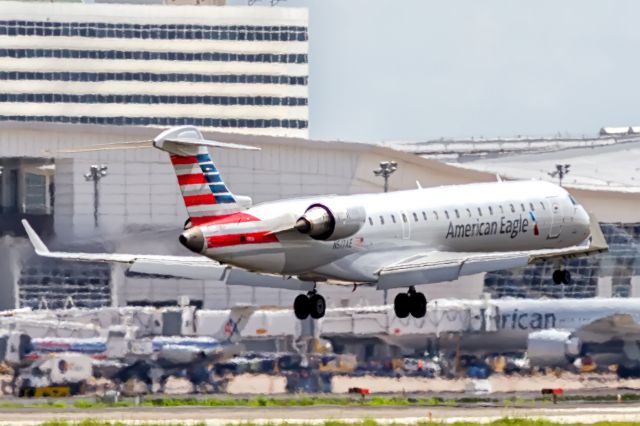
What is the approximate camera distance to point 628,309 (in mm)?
128250

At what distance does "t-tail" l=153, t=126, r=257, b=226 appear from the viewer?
260 ft

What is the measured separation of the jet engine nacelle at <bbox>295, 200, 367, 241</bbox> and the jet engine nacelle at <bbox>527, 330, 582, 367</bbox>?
40566mm

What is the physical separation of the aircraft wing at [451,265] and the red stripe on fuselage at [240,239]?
5939 mm

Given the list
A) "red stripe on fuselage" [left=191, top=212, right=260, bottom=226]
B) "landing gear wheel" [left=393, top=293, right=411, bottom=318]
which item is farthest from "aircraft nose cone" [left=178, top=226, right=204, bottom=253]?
"landing gear wheel" [left=393, top=293, right=411, bottom=318]

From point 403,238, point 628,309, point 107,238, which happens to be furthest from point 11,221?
point 403,238

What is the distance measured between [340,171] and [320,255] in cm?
8492

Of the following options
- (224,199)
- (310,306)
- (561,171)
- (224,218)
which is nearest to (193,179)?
(224,199)

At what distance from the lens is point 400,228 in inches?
3342

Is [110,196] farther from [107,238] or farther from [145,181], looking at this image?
[107,238]

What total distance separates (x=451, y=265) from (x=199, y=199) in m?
11.3

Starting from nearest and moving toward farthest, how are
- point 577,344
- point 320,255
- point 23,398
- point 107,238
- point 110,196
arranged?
point 320,255 → point 23,398 → point 577,344 → point 107,238 → point 110,196

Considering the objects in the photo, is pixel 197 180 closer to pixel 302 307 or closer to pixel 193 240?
pixel 193 240

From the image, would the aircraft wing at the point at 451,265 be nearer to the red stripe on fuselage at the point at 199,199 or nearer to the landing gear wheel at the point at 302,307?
the landing gear wheel at the point at 302,307

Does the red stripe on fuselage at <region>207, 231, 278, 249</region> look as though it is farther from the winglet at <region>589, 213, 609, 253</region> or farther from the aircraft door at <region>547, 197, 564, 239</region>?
the aircraft door at <region>547, 197, 564, 239</region>
